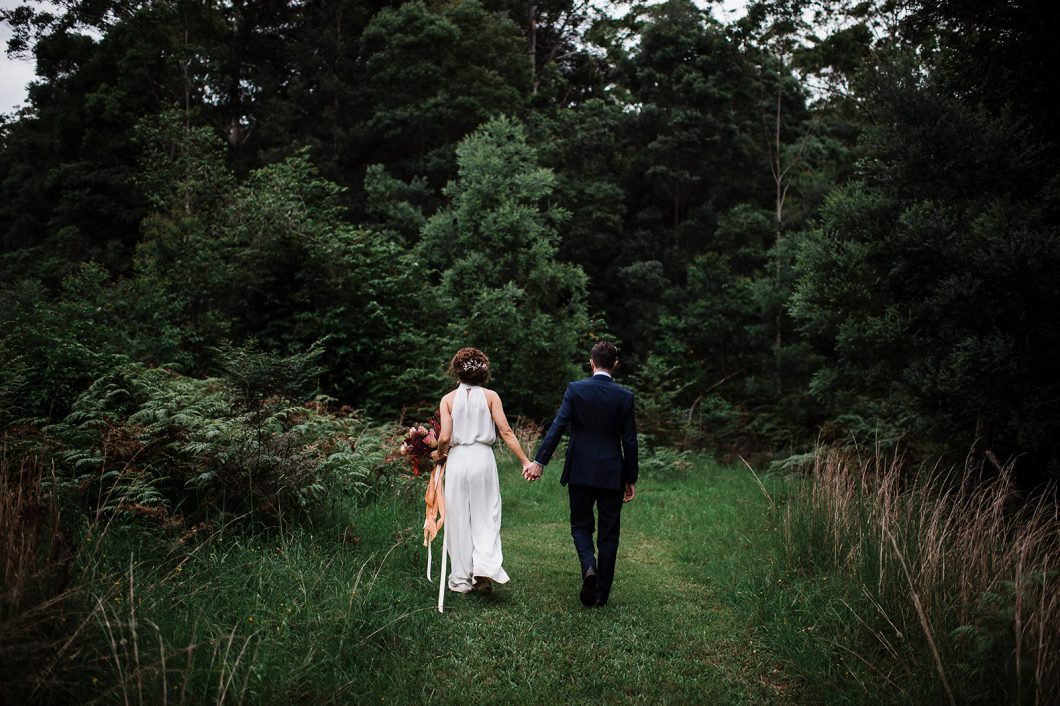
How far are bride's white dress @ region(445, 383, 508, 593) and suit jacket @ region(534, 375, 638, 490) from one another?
53cm

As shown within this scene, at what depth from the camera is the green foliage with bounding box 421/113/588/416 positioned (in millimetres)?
23109

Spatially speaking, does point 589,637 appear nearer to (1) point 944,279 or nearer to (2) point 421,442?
(2) point 421,442

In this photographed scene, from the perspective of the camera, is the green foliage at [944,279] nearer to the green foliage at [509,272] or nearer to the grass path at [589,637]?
the grass path at [589,637]

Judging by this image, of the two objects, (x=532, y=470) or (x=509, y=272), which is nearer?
(x=532, y=470)

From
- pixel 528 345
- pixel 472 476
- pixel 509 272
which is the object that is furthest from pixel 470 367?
pixel 509 272

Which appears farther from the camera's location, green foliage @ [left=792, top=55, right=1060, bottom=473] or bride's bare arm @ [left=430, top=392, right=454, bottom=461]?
green foliage @ [left=792, top=55, right=1060, bottom=473]

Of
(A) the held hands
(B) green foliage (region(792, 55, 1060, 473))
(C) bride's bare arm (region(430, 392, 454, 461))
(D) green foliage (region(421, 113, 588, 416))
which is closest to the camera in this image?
(A) the held hands

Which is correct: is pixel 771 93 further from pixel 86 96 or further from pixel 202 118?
pixel 86 96

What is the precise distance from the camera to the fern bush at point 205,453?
5910mm

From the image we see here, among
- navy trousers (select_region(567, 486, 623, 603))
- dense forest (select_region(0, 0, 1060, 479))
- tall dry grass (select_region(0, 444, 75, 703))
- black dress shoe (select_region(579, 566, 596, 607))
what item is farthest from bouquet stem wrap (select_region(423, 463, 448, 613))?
dense forest (select_region(0, 0, 1060, 479))

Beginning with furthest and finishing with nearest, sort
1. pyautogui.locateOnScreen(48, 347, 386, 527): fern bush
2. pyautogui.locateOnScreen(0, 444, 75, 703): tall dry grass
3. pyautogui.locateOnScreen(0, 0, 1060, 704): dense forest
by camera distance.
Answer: pyautogui.locateOnScreen(48, 347, 386, 527): fern bush → pyautogui.locateOnScreen(0, 0, 1060, 704): dense forest → pyautogui.locateOnScreen(0, 444, 75, 703): tall dry grass

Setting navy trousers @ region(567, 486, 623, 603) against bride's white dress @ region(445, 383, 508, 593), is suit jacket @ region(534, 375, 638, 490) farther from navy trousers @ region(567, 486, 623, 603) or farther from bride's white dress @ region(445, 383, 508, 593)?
bride's white dress @ region(445, 383, 508, 593)

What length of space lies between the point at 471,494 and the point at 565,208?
2407cm

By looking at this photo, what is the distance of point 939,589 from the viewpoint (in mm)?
4867
